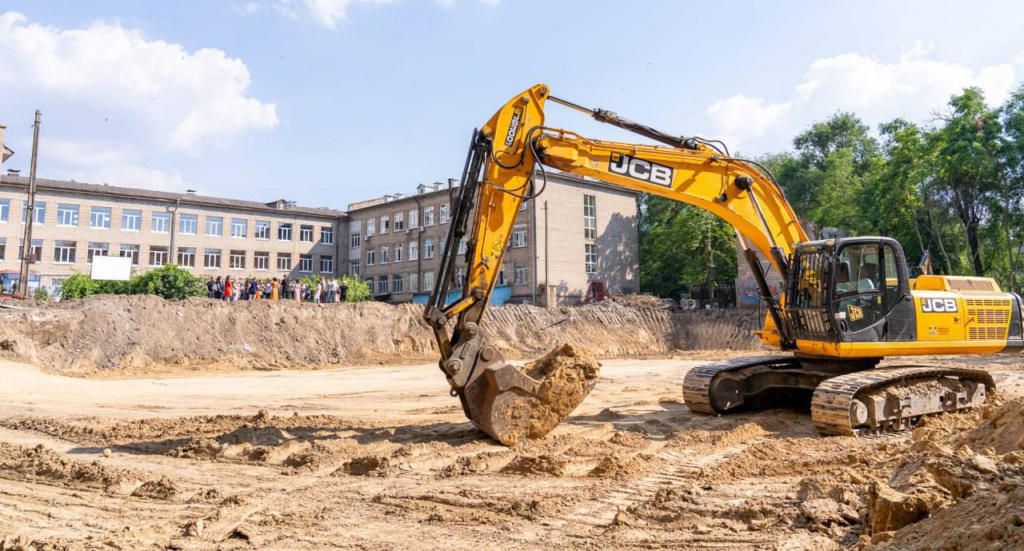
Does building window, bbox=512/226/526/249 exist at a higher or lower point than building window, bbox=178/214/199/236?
lower

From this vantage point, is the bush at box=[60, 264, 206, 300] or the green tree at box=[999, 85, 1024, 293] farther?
the bush at box=[60, 264, 206, 300]

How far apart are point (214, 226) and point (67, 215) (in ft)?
33.3

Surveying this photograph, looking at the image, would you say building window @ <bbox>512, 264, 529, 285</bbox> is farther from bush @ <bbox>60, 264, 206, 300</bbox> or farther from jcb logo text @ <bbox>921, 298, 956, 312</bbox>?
jcb logo text @ <bbox>921, 298, 956, 312</bbox>

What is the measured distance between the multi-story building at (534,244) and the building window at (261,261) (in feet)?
23.1

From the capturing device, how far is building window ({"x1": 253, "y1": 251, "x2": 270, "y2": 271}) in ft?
192

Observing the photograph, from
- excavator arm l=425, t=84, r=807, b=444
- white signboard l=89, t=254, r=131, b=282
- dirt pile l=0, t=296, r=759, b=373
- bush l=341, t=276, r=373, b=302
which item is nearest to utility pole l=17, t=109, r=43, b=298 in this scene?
white signboard l=89, t=254, r=131, b=282

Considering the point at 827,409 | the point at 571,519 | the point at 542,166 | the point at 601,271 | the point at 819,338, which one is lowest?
the point at 571,519

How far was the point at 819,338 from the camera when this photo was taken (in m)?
8.93

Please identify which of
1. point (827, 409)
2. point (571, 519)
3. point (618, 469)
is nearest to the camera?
point (571, 519)

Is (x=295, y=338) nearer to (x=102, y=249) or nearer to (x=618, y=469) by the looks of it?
(x=618, y=469)

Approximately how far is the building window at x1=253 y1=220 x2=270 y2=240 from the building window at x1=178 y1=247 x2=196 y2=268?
5107 millimetres

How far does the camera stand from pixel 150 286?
116ft

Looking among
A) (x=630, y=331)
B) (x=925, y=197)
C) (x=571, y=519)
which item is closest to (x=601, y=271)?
(x=630, y=331)

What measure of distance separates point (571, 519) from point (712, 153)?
5.73 metres
